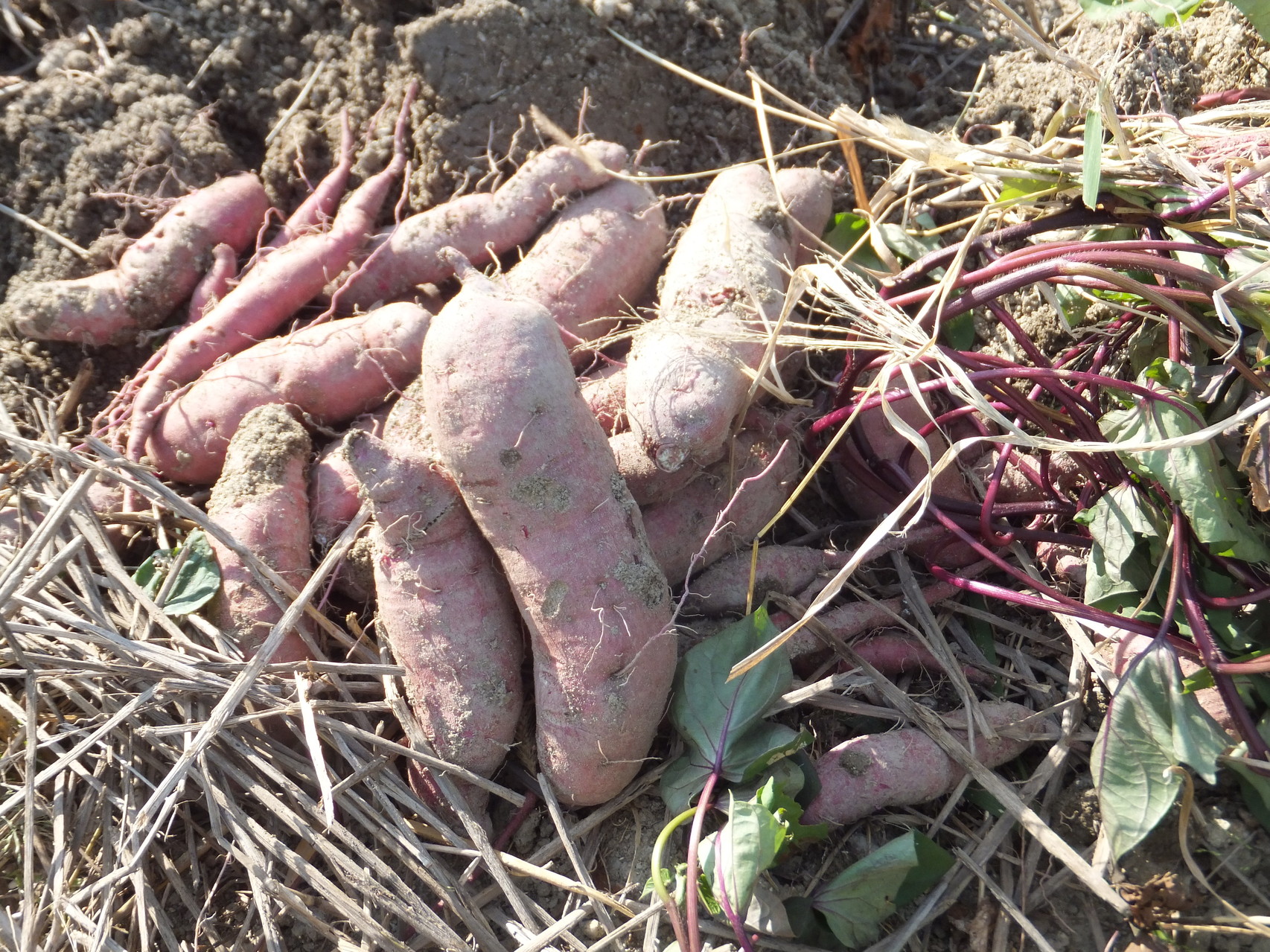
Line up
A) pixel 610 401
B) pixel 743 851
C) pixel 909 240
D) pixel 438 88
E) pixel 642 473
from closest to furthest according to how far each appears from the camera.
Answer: pixel 743 851, pixel 642 473, pixel 610 401, pixel 909 240, pixel 438 88

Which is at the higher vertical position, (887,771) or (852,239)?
(852,239)

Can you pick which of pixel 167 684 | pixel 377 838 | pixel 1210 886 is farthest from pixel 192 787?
pixel 1210 886

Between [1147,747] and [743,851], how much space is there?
0.66 metres

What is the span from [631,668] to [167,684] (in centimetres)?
82

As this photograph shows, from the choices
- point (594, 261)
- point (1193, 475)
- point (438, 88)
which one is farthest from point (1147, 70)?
point (438, 88)

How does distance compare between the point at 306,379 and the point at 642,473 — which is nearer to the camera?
the point at 642,473

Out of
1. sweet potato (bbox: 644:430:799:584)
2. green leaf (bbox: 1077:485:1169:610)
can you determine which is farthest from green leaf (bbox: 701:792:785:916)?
green leaf (bbox: 1077:485:1169:610)

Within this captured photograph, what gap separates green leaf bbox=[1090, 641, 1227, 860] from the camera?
1.31 m

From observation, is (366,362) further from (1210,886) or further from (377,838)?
(1210,886)

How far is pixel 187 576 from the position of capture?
1676 millimetres

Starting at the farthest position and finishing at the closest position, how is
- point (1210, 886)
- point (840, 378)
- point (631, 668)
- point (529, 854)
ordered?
point (840, 378)
point (529, 854)
point (631, 668)
point (1210, 886)

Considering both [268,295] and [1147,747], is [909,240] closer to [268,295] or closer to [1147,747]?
[1147,747]

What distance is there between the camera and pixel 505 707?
61.5 inches

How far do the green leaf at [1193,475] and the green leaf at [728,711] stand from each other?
68cm
